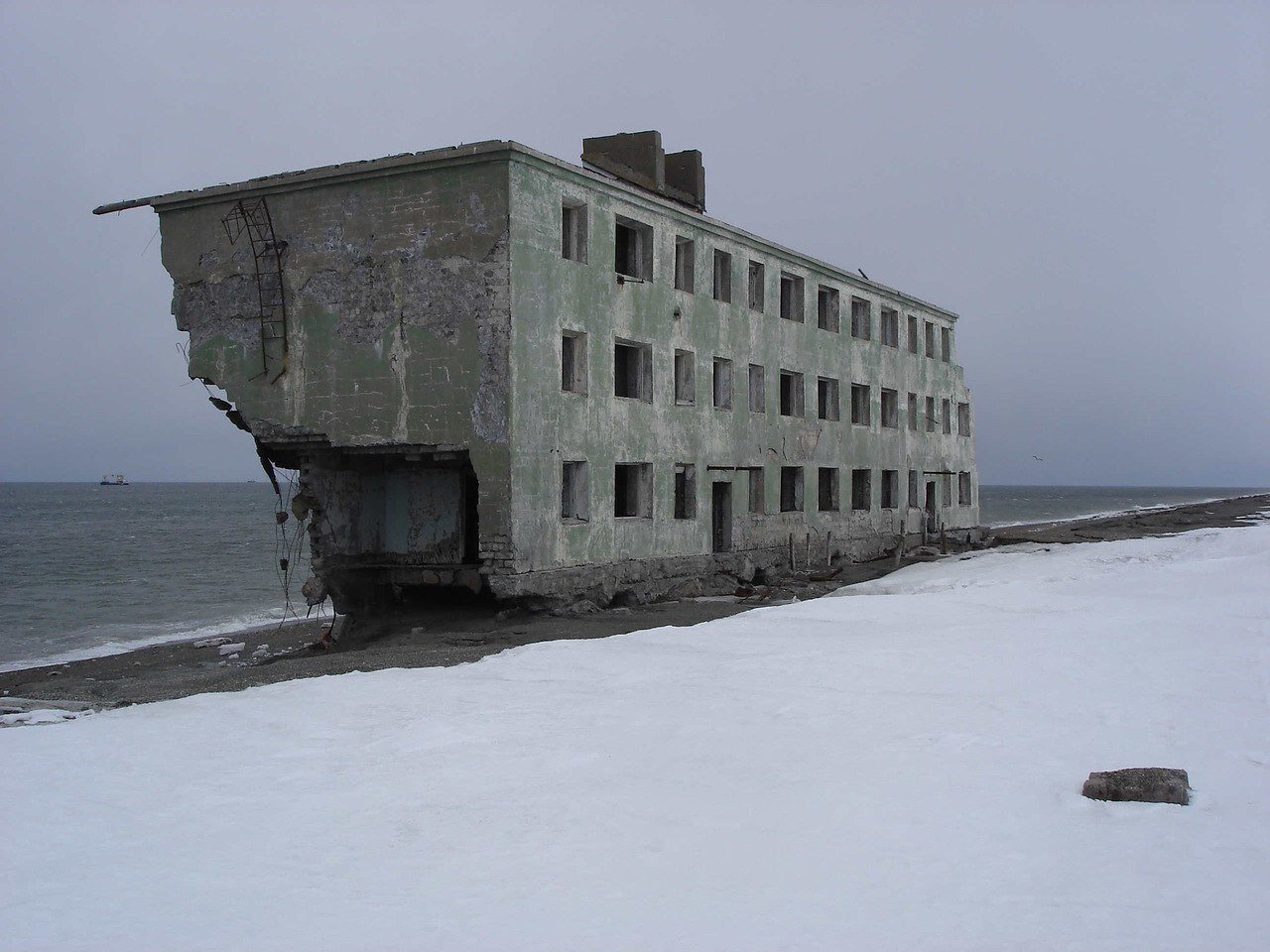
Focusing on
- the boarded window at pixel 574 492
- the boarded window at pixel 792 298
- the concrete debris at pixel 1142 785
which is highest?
the boarded window at pixel 792 298

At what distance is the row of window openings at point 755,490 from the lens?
70.7 ft

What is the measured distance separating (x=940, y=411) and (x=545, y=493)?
24498 mm

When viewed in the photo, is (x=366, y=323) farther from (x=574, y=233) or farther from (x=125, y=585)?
(x=125, y=585)

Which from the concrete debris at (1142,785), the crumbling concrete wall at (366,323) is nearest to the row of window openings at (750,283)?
the crumbling concrete wall at (366,323)

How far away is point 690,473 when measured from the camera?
82.7 feet

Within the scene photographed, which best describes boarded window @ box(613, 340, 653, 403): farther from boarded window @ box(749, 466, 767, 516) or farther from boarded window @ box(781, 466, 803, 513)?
boarded window @ box(781, 466, 803, 513)

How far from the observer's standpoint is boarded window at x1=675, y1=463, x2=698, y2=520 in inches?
991

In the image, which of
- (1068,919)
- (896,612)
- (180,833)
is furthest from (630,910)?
(896,612)

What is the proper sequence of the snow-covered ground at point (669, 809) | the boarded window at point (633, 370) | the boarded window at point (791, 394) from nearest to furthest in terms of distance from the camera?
the snow-covered ground at point (669, 809) < the boarded window at point (633, 370) < the boarded window at point (791, 394)

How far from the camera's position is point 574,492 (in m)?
21.6

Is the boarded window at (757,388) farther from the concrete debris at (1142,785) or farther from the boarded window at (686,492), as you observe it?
the concrete debris at (1142,785)

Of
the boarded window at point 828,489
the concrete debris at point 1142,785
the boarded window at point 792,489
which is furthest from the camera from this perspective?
the boarded window at point 828,489

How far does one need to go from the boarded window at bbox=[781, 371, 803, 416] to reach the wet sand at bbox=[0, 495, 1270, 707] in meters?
4.82

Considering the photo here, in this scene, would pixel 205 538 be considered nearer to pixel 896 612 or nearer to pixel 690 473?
pixel 690 473
